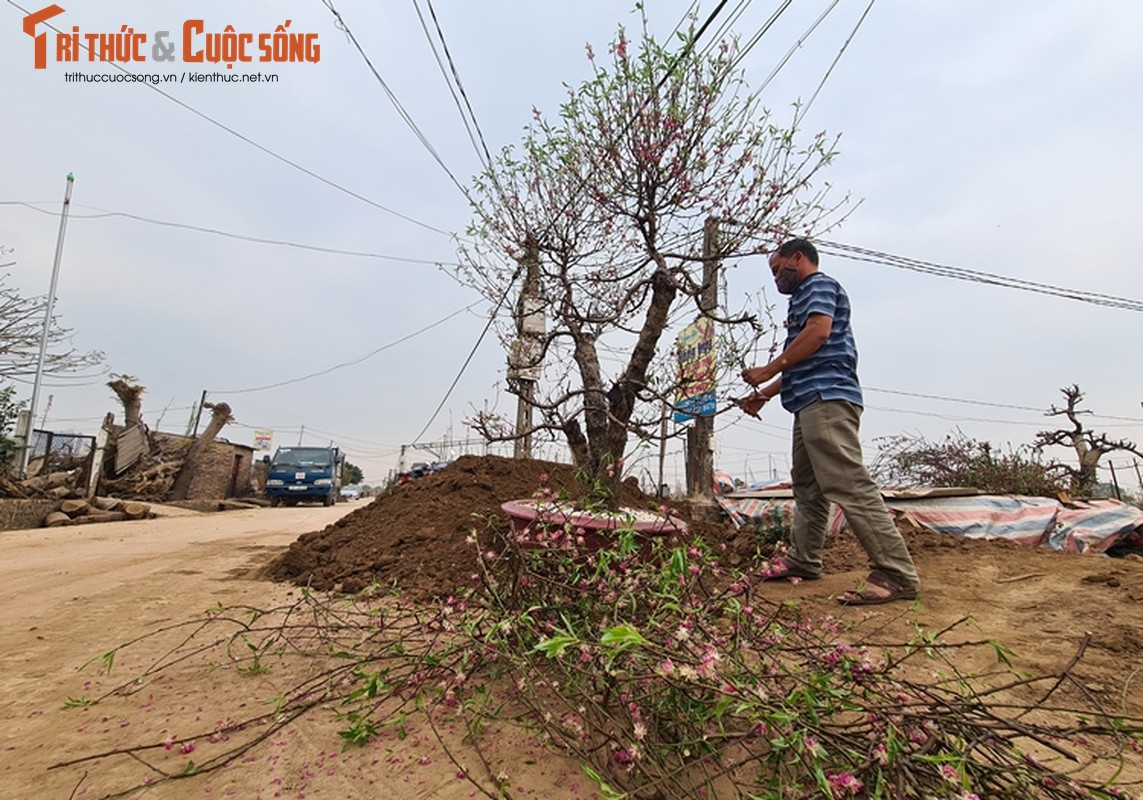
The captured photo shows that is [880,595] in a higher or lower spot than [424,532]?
lower

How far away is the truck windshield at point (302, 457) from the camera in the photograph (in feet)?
49.3

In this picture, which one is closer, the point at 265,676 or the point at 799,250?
the point at 265,676

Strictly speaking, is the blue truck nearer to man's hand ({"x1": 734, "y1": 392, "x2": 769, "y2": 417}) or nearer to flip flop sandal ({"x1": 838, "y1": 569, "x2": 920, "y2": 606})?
man's hand ({"x1": 734, "y1": 392, "x2": 769, "y2": 417})

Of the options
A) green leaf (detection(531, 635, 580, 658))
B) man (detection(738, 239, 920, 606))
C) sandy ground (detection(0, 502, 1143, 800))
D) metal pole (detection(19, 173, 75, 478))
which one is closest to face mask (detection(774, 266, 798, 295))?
man (detection(738, 239, 920, 606))

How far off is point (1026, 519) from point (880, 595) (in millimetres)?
2368

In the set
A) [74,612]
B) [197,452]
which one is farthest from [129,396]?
[74,612]

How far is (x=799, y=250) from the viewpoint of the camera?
2.78m

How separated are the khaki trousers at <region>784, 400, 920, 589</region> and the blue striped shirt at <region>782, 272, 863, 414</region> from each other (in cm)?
5

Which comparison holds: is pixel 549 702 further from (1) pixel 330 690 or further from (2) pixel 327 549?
(2) pixel 327 549

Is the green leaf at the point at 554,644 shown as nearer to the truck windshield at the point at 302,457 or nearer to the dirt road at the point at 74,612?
the dirt road at the point at 74,612

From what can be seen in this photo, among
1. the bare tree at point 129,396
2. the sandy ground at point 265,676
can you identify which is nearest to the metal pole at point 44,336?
the bare tree at point 129,396

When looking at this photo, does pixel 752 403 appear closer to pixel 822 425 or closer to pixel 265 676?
pixel 822 425

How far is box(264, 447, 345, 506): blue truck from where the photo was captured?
48.4 feet

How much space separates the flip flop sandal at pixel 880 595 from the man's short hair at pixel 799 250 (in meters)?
1.59
